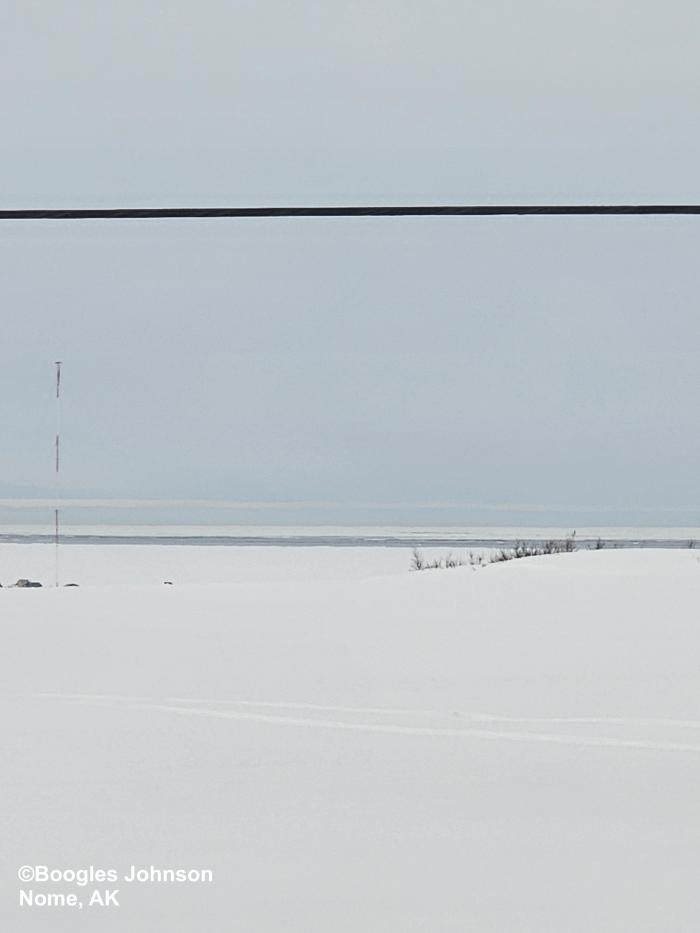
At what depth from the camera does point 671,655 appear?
46.3 feet

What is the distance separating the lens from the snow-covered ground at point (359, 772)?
5.60 metres

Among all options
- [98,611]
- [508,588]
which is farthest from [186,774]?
[508,588]

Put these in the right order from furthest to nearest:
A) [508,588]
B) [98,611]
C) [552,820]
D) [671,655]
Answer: [508,588] < [98,611] < [671,655] < [552,820]

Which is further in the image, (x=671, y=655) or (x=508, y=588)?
(x=508, y=588)

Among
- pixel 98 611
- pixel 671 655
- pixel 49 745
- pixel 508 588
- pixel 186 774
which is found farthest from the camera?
pixel 508 588

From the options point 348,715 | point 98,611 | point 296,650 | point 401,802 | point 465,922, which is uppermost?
point 98,611

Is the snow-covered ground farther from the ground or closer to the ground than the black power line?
closer to the ground

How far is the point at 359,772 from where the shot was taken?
815 centimetres

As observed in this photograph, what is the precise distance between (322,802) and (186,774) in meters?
1.17

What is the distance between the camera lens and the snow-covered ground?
18.4ft

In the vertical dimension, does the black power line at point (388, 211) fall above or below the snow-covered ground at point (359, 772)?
above

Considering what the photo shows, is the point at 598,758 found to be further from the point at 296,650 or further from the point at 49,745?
the point at 296,650

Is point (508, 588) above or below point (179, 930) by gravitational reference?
above

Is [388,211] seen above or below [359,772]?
above
